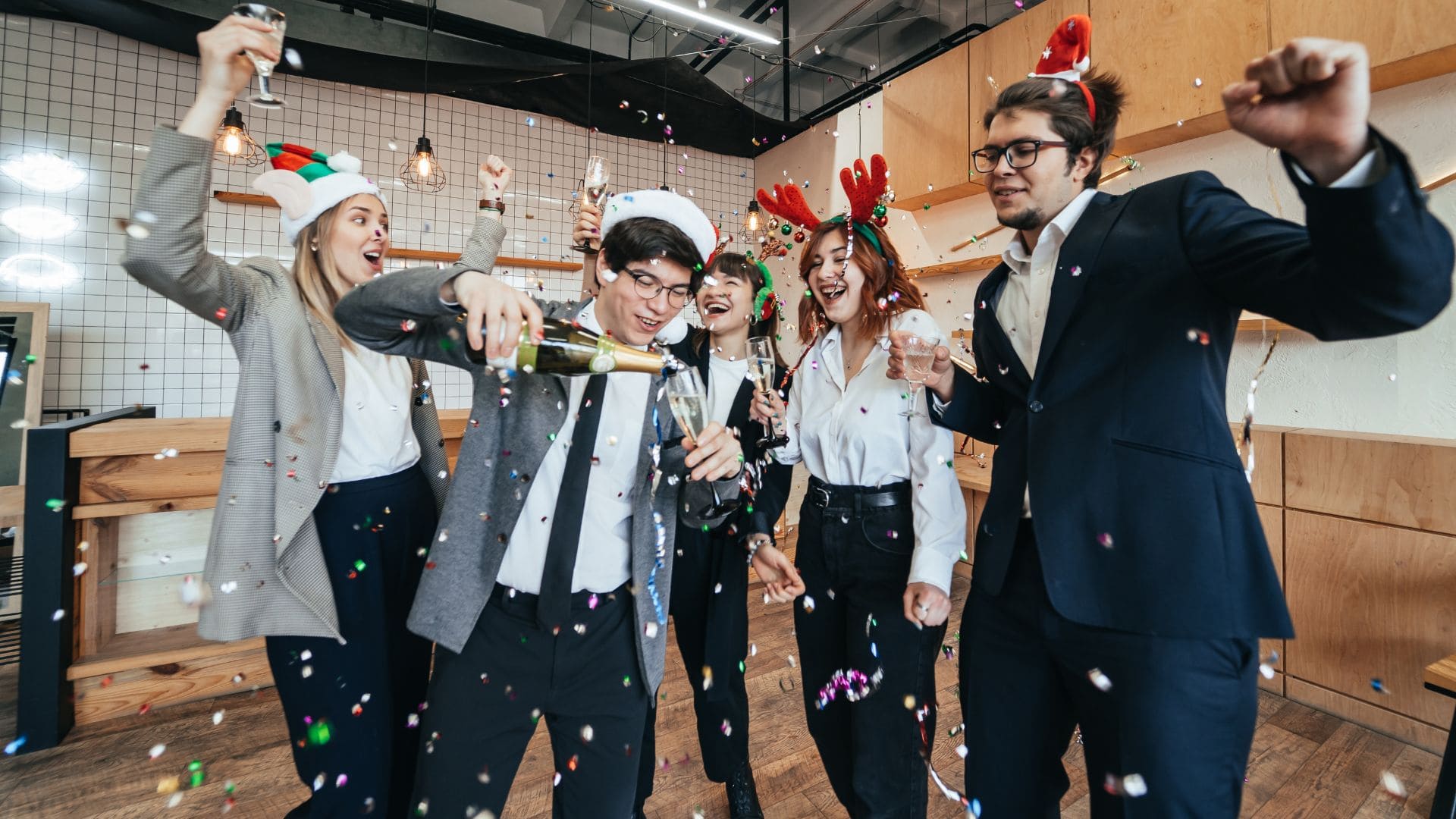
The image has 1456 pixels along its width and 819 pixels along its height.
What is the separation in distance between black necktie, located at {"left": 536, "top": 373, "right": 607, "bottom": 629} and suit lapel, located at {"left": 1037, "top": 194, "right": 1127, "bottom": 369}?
0.80 meters

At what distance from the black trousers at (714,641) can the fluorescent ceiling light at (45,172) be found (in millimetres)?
4558

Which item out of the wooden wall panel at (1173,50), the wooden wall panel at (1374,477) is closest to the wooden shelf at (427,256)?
the wooden wall panel at (1173,50)

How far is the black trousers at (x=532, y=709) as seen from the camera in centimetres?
105

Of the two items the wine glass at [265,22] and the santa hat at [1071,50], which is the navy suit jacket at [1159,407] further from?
the wine glass at [265,22]

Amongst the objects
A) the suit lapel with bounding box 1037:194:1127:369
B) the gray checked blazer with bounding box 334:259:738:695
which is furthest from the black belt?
the suit lapel with bounding box 1037:194:1127:369

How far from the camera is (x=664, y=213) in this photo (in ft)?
4.03

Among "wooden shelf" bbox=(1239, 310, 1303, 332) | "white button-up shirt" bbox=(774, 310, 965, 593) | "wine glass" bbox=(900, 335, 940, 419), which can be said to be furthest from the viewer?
"wooden shelf" bbox=(1239, 310, 1303, 332)

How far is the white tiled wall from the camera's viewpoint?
3.60 meters

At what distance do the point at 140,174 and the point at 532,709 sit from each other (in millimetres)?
4103

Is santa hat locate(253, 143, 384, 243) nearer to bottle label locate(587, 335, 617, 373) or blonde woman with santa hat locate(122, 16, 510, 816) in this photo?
blonde woman with santa hat locate(122, 16, 510, 816)

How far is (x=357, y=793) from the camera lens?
1279 millimetres

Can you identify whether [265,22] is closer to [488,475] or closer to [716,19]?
[488,475]

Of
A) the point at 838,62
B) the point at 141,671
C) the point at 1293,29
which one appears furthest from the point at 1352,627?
the point at 838,62

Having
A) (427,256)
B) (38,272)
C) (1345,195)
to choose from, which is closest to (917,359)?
(1345,195)
